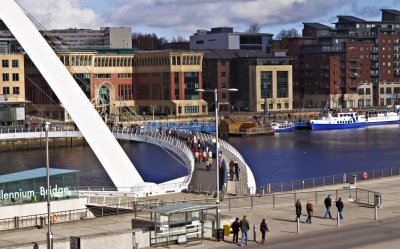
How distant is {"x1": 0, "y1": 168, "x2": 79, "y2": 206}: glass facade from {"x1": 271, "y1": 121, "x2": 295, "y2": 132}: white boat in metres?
79.8

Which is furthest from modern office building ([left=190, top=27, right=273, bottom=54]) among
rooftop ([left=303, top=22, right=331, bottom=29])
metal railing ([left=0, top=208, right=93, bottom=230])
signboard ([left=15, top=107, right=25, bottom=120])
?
metal railing ([left=0, top=208, right=93, bottom=230])

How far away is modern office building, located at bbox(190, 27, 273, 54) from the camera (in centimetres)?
16388

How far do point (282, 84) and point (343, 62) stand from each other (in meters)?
17.6

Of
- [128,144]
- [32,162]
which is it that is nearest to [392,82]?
[128,144]

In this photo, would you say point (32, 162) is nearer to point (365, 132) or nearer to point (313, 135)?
point (313, 135)

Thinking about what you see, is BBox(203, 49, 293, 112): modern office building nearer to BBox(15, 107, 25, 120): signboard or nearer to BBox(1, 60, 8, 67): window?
BBox(1, 60, 8, 67): window

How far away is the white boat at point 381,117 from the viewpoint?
13295cm

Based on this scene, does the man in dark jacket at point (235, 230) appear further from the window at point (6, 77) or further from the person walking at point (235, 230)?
the window at point (6, 77)

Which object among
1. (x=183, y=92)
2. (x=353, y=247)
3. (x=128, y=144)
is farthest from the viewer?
(x=183, y=92)

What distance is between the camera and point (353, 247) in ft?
92.1

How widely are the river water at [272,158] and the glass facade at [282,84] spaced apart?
91.1 feet

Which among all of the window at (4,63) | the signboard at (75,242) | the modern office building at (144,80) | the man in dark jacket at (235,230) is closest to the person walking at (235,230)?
the man in dark jacket at (235,230)

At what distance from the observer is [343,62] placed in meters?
149

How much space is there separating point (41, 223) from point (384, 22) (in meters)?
138
